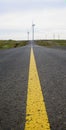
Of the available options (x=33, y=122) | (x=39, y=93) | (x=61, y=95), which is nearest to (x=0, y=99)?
(x=39, y=93)

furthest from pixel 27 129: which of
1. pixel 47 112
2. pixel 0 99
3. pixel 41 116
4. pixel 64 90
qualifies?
pixel 64 90

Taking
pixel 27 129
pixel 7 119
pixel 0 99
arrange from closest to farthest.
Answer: pixel 27 129 < pixel 7 119 < pixel 0 99

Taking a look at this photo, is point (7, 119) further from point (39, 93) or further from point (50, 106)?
point (39, 93)

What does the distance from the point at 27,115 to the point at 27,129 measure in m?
0.36

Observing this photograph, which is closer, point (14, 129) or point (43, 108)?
point (14, 129)

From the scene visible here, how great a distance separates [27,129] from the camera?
215 cm

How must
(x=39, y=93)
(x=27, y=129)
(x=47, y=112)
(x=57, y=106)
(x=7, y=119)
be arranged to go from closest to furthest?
1. (x=27, y=129)
2. (x=7, y=119)
3. (x=47, y=112)
4. (x=57, y=106)
5. (x=39, y=93)

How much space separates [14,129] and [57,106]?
2.55ft

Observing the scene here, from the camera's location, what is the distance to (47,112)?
2.61 metres

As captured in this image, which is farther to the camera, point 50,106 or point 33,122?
point 50,106

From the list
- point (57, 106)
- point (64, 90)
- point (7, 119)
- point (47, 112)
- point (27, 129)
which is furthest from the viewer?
point (64, 90)

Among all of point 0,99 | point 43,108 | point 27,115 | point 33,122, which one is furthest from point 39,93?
point 33,122

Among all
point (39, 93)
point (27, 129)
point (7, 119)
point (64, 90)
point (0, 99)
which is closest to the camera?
point (27, 129)

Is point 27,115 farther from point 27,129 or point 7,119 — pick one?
point 27,129
